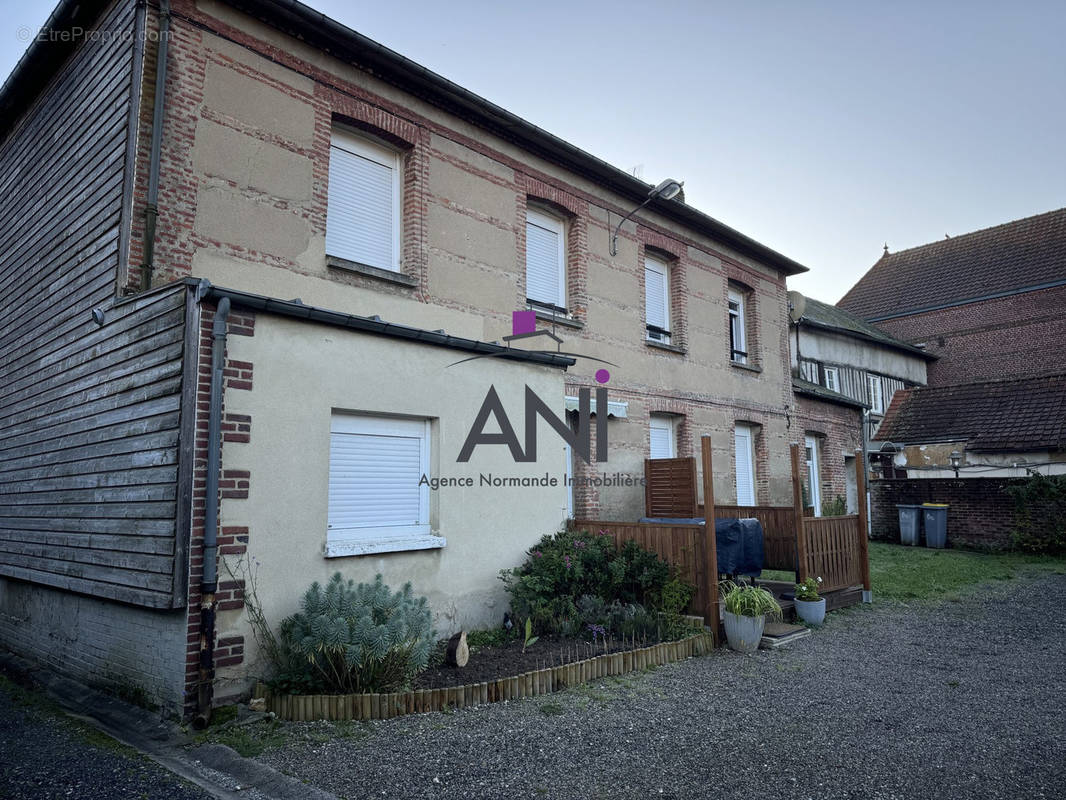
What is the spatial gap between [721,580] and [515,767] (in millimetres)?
4880

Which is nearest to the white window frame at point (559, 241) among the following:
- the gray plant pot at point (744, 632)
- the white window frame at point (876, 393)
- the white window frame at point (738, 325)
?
the white window frame at point (738, 325)

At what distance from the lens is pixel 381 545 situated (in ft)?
20.0

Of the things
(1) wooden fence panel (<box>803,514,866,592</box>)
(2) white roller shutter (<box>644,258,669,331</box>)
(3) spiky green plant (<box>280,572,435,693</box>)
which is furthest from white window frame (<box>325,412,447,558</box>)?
(2) white roller shutter (<box>644,258,669,331</box>)

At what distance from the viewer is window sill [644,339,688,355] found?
37.4 feet

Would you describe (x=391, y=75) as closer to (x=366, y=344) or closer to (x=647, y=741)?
(x=366, y=344)

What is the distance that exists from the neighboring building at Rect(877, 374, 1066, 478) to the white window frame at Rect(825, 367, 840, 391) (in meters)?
1.76

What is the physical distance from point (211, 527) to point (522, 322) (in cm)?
543

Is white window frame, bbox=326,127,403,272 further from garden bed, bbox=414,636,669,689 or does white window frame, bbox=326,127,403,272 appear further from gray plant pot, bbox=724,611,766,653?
gray plant pot, bbox=724,611,766,653

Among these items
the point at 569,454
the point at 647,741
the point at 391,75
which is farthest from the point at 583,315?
the point at 647,741

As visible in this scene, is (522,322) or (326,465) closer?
(326,465)

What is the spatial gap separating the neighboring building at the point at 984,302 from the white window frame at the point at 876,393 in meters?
3.30

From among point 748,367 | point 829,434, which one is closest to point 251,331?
point 748,367

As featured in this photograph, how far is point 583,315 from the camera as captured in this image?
10.4 m

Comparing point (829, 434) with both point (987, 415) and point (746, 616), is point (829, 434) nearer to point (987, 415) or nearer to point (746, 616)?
point (987, 415)
